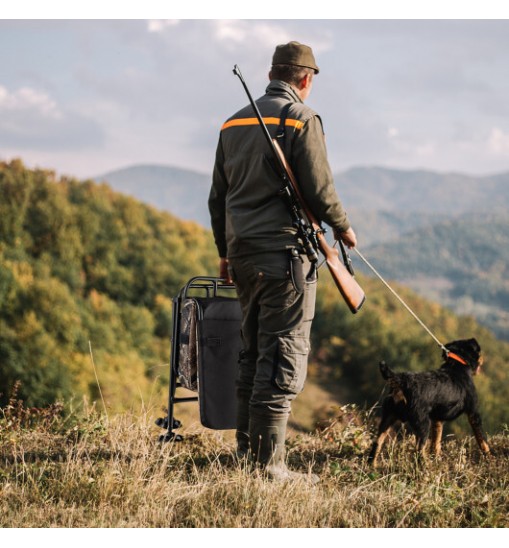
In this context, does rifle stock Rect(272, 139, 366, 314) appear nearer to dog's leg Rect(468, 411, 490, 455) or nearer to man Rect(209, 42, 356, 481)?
man Rect(209, 42, 356, 481)

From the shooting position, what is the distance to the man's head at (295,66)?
3.65m

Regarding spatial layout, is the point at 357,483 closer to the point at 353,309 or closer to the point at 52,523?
the point at 353,309

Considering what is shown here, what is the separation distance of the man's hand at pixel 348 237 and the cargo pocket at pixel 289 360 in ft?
1.84

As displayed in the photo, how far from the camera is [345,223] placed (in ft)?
11.8

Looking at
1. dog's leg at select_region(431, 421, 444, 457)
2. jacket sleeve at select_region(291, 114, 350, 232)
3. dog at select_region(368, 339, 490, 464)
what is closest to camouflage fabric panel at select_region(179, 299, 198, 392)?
jacket sleeve at select_region(291, 114, 350, 232)

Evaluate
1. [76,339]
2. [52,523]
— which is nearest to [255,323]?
[52,523]

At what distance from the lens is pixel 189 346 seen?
4.17m

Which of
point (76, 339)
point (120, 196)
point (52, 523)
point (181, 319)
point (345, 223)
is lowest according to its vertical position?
point (76, 339)

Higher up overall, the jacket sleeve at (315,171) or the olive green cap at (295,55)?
the olive green cap at (295,55)

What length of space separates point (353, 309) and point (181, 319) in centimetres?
112

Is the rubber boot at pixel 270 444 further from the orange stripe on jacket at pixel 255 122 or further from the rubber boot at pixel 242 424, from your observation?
the orange stripe on jacket at pixel 255 122

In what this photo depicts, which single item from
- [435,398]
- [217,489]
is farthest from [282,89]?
[435,398]

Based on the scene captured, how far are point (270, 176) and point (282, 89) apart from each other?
19.9 inches

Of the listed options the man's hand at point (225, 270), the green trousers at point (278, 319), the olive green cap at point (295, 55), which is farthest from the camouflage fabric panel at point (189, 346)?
the olive green cap at point (295, 55)
